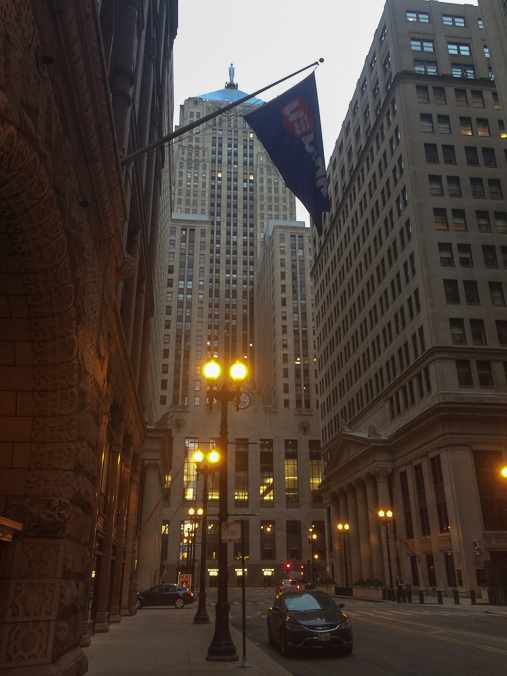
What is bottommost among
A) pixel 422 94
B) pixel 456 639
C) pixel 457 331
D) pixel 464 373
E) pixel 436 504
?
pixel 456 639

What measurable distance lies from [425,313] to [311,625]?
40.2 m

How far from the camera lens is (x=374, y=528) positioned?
59031 millimetres

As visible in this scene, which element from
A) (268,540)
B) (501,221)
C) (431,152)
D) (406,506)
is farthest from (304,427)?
(431,152)

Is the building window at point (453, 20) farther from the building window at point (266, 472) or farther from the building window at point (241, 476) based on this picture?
the building window at point (266, 472)

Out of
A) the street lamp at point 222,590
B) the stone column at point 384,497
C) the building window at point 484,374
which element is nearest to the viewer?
the street lamp at point 222,590

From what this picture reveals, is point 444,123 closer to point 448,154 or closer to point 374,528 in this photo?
point 448,154

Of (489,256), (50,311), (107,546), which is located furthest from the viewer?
(489,256)

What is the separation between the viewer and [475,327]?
50.3m

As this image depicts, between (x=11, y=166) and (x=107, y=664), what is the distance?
1085cm

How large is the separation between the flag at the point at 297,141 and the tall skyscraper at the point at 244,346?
46940 mm

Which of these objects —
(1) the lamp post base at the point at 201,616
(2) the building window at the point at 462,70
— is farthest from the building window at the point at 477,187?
(1) the lamp post base at the point at 201,616

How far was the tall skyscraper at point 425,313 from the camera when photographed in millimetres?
45938

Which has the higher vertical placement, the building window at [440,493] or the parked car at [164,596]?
the building window at [440,493]

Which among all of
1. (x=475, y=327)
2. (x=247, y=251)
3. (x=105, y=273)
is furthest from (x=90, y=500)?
(x=247, y=251)
